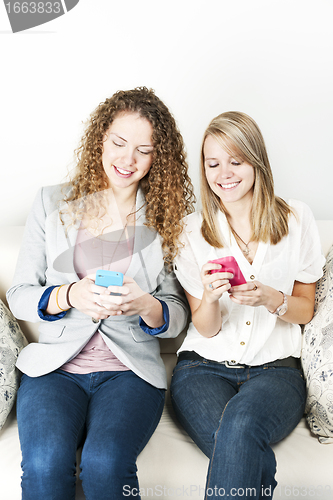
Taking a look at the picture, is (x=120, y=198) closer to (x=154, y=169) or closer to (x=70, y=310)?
(x=154, y=169)

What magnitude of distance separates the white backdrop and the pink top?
0.60 meters

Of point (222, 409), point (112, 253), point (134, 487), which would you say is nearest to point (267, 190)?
point (112, 253)

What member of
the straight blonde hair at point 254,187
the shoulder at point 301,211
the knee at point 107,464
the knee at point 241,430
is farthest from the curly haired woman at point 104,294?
the shoulder at point 301,211

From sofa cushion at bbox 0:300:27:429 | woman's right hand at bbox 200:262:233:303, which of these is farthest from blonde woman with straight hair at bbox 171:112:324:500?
sofa cushion at bbox 0:300:27:429

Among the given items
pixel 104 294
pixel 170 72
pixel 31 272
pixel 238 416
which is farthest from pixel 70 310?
pixel 170 72

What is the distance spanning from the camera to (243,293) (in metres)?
1.32

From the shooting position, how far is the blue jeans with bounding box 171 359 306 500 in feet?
3.57

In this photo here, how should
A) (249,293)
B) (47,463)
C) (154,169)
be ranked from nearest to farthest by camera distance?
1. (47,463)
2. (249,293)
3. (154,169)

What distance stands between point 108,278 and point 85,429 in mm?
465

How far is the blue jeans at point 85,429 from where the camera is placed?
1.11 meters

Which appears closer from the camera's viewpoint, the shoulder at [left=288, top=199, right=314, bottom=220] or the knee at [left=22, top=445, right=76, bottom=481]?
the knee at [left=22, top=445, right=76, bottom=481]

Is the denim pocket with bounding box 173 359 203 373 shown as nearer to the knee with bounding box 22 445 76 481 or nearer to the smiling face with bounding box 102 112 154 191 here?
the knee with bounding box 22 445 76 481

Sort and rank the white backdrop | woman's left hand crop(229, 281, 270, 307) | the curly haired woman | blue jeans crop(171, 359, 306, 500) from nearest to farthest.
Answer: blue jeans crop(171, 359, 306, 500), the curly haired woman, woman's left hand crop(229, 281, 270, 307), the white backdrop

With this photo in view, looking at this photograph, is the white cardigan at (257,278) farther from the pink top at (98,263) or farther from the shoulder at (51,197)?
the shoulder at (51,197)
